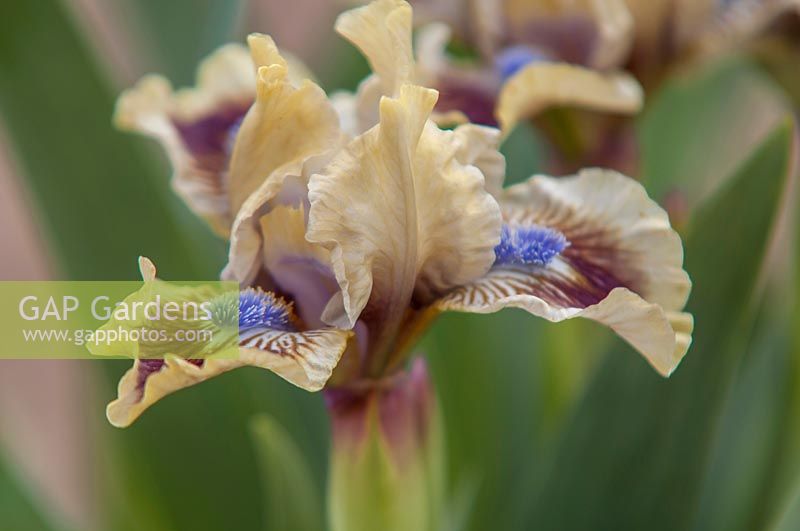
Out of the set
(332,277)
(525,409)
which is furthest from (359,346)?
(525,409)

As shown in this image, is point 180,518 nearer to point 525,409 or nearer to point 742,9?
point 525,409

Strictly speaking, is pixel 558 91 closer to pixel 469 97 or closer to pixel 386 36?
pixel 469 97

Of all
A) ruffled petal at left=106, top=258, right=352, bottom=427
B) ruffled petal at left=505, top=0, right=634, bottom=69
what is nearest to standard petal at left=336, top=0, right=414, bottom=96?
ruffled petal at left=106, top=258, right=352, bottom=427

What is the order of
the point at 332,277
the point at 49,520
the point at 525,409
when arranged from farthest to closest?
the point at 525,409 < the point at 49,520 < the point at 332,277

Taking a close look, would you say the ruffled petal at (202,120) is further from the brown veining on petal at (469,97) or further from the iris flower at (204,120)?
the brown veining on petal at (469,97)

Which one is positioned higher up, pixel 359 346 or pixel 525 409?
pixel 359 346

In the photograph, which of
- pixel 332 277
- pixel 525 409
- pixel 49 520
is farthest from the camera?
pixel 525 409

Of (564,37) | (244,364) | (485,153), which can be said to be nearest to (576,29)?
(564,37)
